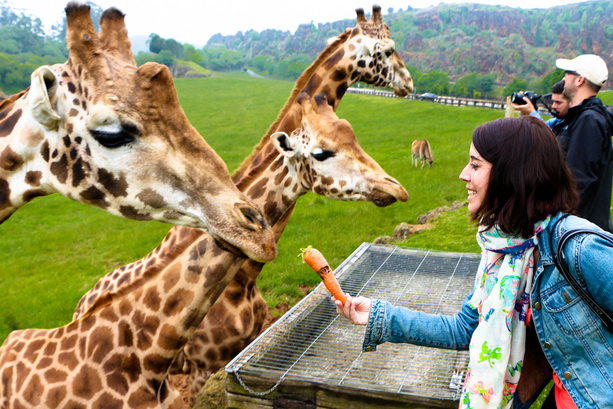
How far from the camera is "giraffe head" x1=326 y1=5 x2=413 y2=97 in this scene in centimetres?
586

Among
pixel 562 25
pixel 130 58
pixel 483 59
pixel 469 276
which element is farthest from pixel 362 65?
pixel 562 25

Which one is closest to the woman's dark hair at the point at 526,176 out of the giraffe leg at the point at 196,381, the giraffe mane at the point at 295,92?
the giraffe mane at the point at 295,92

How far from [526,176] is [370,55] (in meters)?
4.28

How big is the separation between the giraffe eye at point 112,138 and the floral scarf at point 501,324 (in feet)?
5.73

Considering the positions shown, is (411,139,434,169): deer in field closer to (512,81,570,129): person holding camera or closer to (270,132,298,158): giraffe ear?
(512,81,570,129): person holding camera

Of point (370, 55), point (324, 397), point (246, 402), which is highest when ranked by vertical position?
point (370, 55)

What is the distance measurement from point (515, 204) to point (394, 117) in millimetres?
32489

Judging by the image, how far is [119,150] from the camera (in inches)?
84.4

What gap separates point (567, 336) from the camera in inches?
79.3

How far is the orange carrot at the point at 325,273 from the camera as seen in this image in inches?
101

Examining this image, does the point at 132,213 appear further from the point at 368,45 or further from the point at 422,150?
the point at 422,150

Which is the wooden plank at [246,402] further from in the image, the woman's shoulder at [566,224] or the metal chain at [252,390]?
the woman's shoulder at [566,224]

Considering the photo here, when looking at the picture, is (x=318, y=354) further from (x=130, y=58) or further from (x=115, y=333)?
(x=130, y=58)

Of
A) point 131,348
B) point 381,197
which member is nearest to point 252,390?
point 131,348
